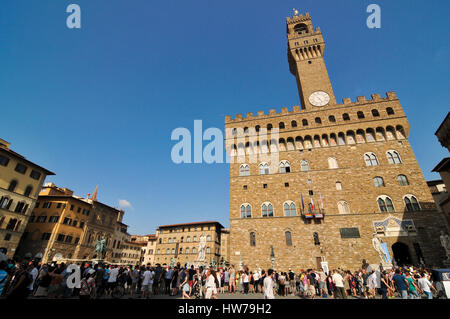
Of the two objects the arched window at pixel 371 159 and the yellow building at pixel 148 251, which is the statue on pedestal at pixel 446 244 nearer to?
the arched window at pixel 371 159

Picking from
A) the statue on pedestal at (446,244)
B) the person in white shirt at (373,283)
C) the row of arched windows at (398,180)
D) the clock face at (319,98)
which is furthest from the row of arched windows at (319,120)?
the person in white shirt at (373,283)

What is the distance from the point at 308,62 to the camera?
3100cm

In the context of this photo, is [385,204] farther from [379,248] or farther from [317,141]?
[317,141]

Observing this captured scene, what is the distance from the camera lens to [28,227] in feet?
113

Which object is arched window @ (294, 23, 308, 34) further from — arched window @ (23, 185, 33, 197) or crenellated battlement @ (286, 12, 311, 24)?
arched window @ (23, 185, 33, 197)

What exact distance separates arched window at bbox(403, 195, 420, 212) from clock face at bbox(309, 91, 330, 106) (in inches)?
536

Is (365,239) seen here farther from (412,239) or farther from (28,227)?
(28,227)

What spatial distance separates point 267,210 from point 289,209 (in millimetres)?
2395

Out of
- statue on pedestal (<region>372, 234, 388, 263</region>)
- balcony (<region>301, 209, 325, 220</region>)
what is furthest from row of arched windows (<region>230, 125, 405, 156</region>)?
statue on pedestal (<region>372, 234, 388, 263</region>)

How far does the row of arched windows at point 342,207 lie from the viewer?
2067cm

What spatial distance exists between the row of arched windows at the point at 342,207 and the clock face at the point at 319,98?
12.8 meters

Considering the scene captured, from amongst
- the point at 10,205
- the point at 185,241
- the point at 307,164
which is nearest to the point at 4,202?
the point at 10,205

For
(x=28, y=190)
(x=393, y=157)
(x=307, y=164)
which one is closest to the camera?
(x=393, y=157)

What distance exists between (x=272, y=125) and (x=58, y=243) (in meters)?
37.2
